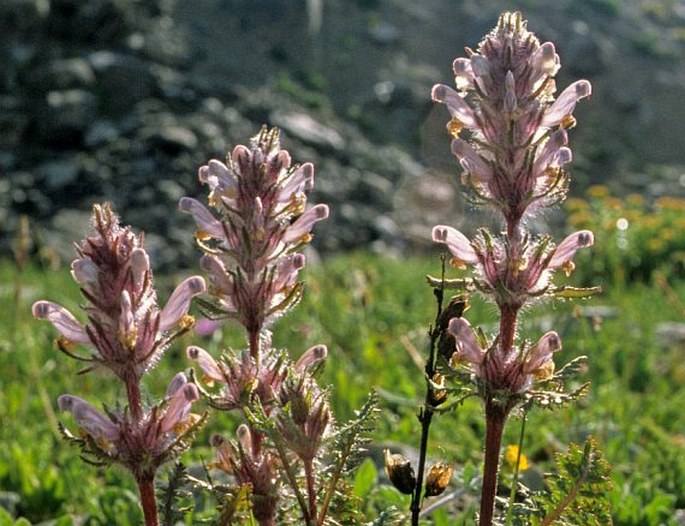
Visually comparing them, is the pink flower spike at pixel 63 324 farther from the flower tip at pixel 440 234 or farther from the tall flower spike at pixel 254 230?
the flower tip at pixel 440 234

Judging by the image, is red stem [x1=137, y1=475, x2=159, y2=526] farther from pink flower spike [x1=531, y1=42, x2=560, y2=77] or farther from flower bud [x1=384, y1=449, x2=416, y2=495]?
pink flower spike [x1=531, y1=42, x2=560, y2=77]

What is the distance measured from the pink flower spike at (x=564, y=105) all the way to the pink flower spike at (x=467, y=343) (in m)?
0.39

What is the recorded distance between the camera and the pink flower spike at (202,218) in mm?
1575

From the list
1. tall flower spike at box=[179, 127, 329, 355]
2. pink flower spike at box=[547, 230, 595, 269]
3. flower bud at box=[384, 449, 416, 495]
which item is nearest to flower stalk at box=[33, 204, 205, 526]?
tall flower spike at box=[179, 127, 329, 355]

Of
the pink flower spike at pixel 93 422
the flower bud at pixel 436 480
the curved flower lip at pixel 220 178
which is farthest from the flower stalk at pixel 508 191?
the pink flower spike at pixel 93 422

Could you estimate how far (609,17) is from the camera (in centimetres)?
4556

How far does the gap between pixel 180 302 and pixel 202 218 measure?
6.9 inches

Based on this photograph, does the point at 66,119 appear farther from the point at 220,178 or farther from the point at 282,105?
the point at 220,178

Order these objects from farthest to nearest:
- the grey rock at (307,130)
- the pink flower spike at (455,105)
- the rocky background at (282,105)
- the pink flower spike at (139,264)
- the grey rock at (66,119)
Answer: the grey rock at (307,130), the grey rock at (66,119), the rocky background at (282,105), the pink flower spike at (455,105), the pink flower spike at (139,264)

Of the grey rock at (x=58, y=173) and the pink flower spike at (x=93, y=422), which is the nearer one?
the pink flower spike at (x=93, y=422)

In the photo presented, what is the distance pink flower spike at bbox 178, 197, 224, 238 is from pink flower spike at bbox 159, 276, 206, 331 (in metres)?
0.12

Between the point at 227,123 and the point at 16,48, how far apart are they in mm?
7444

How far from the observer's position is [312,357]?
164 cm

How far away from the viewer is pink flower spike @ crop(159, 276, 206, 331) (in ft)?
4.89
